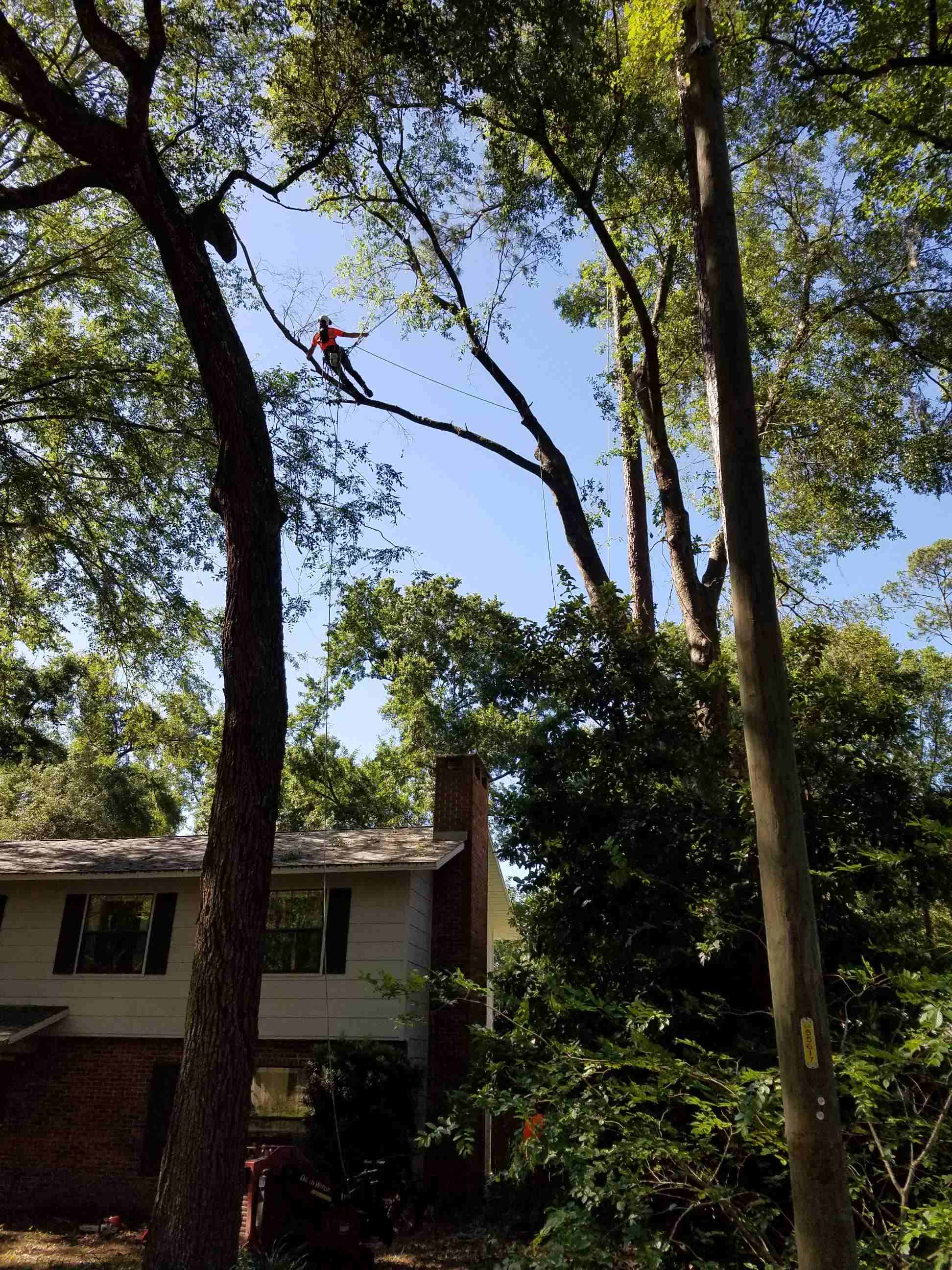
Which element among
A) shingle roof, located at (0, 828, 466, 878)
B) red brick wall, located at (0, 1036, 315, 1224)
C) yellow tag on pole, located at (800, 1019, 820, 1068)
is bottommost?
red brick wall, located at (0, 1036, 315, 1224)

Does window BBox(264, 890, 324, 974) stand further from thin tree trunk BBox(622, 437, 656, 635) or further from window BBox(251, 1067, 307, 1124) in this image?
thin tree trunk BBox(622, 437, 656, 635)

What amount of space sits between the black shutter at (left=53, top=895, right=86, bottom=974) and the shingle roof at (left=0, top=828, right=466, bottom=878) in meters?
0.64

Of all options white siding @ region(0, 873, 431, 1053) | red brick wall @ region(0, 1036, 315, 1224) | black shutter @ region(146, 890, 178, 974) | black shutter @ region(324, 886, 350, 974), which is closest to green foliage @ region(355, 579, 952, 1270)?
white siding @ region(0, 873, 431, 1053)

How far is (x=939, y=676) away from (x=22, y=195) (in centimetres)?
2983

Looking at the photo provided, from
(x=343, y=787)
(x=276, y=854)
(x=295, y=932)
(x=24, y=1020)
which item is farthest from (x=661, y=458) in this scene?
(x=343, y=787)

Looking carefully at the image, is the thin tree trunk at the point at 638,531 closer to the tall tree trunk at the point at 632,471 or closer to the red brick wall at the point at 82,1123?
the tall tree trunk at the point at 632,471

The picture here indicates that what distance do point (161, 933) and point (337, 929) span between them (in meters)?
2.90

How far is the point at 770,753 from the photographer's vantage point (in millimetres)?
3764

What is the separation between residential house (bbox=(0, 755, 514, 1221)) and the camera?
13.2m

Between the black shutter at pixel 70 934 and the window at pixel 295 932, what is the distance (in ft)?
10.2

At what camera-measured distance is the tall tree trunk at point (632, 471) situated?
43.0ft

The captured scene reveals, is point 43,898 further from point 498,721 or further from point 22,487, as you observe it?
point 498,721

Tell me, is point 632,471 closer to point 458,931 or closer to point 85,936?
point 458,931

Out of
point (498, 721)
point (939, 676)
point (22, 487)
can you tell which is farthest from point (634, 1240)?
point (939, 676)
